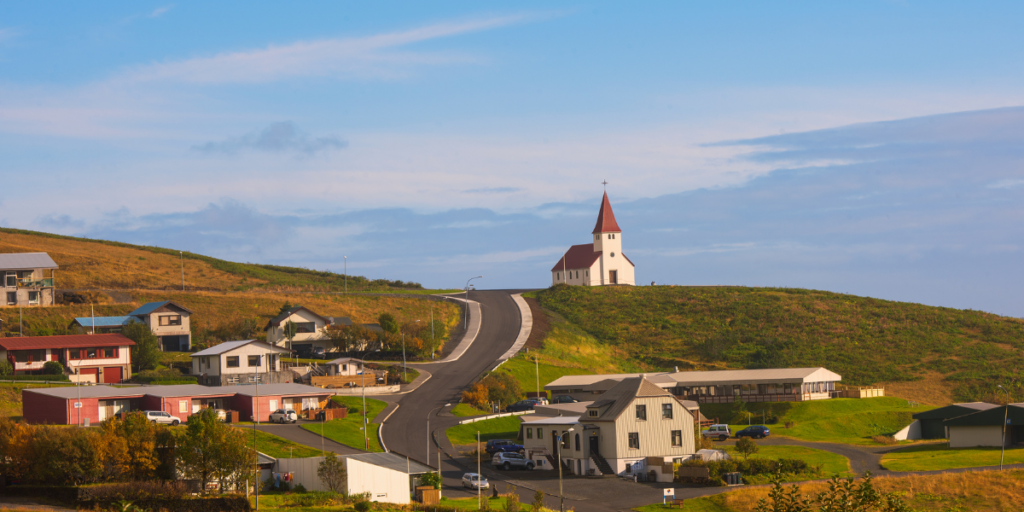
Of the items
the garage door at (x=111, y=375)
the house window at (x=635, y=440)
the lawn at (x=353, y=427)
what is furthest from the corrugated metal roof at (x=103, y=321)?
the house window at (x=635, y=440)

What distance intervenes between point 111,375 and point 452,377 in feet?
101

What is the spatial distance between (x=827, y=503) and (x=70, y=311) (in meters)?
98.8

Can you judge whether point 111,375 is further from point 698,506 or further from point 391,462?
point 698,506

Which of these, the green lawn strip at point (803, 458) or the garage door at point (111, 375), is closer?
the green lawn strip at point (803, 458)

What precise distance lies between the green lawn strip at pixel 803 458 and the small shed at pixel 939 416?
1334cm

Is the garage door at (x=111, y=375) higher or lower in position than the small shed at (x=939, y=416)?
higher

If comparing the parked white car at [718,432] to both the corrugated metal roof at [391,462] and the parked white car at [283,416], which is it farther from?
the parked white car at [283,416]

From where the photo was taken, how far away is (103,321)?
95438mm

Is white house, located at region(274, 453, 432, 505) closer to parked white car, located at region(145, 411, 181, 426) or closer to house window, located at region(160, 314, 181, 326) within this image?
parked white car, located at region(145, 411, 181, 426)

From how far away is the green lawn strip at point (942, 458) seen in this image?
173 ft

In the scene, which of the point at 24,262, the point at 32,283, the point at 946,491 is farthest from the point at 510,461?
the point at 24,262

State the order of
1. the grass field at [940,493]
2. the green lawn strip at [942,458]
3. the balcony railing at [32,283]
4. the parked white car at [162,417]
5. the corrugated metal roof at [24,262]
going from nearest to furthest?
1. the grass field at [940,493]
2. the green lawn strip at [942,458]
3. the parked white car at [162,417]
4. the corrugated metal roof at [24,262]
5. the balcony railing at [32,283]

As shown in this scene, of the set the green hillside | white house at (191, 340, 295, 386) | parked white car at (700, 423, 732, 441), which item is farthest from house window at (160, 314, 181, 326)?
parked white car at (700, 423, 732, 441)

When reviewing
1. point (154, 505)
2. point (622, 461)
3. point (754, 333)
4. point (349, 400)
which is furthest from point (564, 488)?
point (754, 333)
